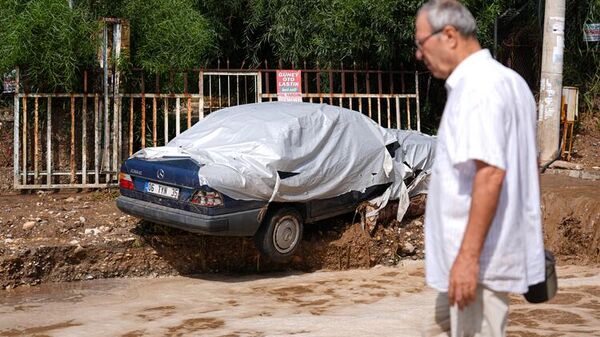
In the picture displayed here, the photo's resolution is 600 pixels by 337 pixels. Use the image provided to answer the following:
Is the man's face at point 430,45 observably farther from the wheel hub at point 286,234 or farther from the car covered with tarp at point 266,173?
the wheel hub at point 286,234

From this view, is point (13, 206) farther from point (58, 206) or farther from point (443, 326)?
point (443, 326)

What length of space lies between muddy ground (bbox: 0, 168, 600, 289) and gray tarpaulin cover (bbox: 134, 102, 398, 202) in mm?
713

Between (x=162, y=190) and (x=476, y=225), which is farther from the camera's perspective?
(x=162, y=190)

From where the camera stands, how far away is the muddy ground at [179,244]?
8.72 m

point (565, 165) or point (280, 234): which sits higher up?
point (565, 165)

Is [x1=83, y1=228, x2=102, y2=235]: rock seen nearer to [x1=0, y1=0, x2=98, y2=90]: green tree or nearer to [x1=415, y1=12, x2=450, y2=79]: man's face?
[x1=0, y1=0, x2=98, y2=90]: green tree

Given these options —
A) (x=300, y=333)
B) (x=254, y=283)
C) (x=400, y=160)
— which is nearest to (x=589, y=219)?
(x=400, y=160)

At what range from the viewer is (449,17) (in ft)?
9.72

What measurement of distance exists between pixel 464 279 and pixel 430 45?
34.1 inches

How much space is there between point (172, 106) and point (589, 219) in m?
6.59

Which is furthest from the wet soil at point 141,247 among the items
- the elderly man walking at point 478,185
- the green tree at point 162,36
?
the elderly man walking at point 478,185

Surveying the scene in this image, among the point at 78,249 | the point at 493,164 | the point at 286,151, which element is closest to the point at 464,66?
the point at 493,164

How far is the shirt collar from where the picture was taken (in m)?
2.96

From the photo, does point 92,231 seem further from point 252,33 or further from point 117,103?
point 252,33
